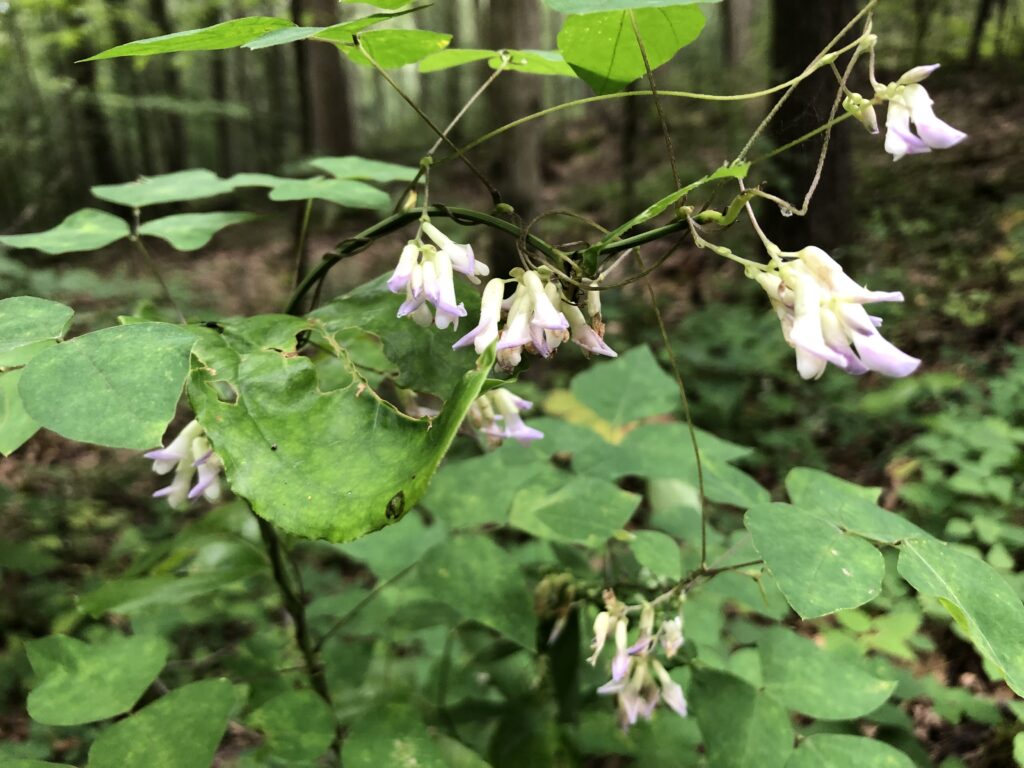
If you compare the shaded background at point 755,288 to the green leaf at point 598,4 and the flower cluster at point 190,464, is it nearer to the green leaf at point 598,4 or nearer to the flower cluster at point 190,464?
the flower cluster at point 190,464

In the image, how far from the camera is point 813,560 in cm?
89

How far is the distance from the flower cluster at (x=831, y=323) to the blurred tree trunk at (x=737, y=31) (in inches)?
471

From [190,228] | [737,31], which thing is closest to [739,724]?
[190,228]

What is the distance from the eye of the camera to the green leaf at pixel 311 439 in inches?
28.4

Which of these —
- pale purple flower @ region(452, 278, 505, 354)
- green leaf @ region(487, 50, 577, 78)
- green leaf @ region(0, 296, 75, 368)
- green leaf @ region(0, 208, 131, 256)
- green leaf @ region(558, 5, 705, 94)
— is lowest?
pale purple flower @ region(452, 278, 505, 354)

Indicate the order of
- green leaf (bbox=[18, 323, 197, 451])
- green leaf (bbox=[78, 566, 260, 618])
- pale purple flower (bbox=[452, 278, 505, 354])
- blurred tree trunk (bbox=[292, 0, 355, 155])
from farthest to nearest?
blurred tree trunk (bbox=[292, 0, 355, 155]) < green leaf (bbox=[78, 566, 260, 618]) < pale purple flower (bbox=[452, 278, 505, 354]) < green leaf (bbox=[18, 323, 197, 451])

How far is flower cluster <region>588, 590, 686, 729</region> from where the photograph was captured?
1192 millimetres

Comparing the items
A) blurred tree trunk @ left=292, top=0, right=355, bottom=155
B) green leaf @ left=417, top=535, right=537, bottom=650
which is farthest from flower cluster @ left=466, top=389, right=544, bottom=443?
blurred tree trunk @ left=292, top=0, right=355, bottom=155

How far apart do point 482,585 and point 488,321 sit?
24.4 inches

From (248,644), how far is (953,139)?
1.73 metres

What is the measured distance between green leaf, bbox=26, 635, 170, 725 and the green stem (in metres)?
0.72

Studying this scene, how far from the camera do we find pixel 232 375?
2.82ft

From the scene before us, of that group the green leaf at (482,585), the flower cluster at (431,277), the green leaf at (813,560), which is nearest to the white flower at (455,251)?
the flower cluster at (431,277)

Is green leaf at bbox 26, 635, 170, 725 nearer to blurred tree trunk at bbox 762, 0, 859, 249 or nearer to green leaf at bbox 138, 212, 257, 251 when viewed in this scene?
green leaf at bbox 138, 212, 257, 251
